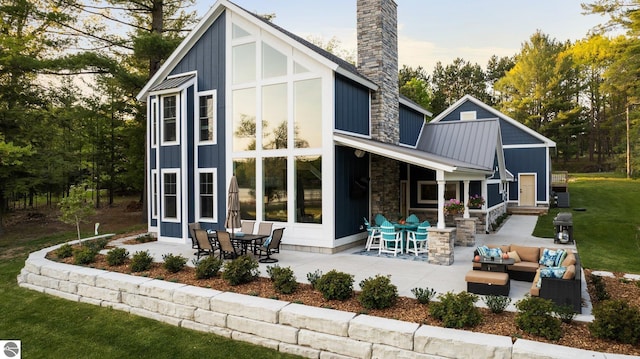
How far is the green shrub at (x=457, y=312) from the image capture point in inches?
194

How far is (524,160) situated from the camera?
20516 mm

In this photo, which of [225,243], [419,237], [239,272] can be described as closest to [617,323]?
[239,272]

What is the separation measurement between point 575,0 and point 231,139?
13.1m

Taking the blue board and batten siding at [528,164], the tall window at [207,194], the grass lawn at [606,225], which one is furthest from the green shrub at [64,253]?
the blue board and batten siding at [528,164]

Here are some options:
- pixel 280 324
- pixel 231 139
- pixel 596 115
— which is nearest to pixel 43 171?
pixel 231 139

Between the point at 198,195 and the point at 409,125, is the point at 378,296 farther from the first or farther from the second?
the point at 409,125

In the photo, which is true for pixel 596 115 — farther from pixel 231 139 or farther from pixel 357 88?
pixel 231 139

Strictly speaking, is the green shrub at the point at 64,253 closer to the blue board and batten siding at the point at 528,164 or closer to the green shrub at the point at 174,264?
the green shrub at the point at 174,264

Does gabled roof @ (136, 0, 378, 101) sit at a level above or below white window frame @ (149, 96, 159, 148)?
above

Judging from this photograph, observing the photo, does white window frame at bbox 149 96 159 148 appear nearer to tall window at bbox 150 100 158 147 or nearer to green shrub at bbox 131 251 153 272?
tall window at bbox 150 100 158 147

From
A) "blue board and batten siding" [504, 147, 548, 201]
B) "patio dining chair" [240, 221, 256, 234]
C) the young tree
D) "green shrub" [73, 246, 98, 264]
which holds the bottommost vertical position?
"green shrub" [73, 246, 98, 264]

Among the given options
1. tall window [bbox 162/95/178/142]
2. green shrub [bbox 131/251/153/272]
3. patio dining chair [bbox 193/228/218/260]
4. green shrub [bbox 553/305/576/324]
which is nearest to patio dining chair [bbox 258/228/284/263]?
patio dining chair [bbox 193/228/218/260]

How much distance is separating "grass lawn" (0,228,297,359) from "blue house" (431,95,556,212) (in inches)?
683

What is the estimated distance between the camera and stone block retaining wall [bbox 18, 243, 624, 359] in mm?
4457
